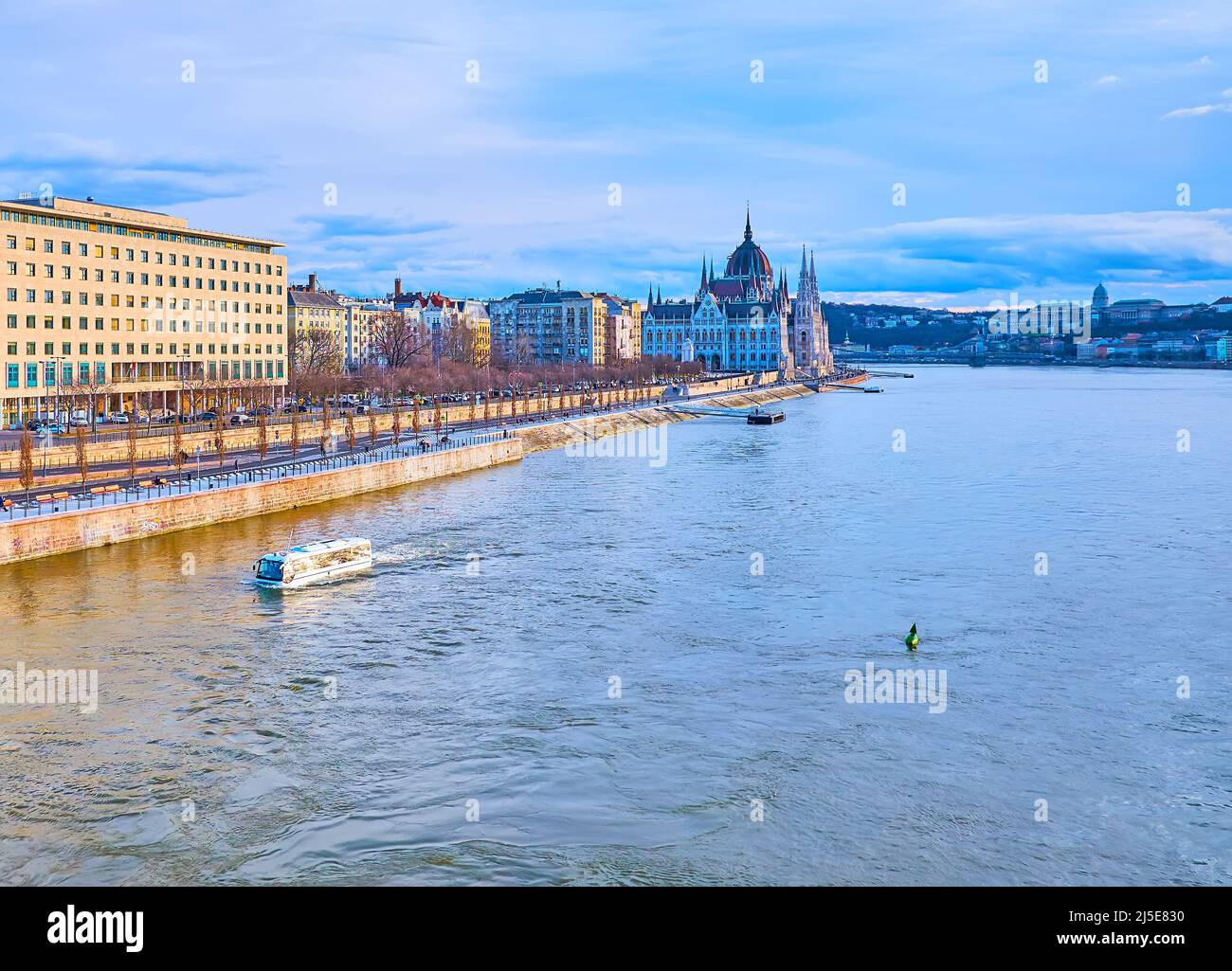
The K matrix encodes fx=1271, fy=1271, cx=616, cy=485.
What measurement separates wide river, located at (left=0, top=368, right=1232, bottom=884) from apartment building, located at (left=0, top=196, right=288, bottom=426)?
81.9 feet

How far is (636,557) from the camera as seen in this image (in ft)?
109

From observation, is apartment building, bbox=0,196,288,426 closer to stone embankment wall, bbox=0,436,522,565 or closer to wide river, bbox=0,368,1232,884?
stone embankment wall, bbox=0,436,522,565

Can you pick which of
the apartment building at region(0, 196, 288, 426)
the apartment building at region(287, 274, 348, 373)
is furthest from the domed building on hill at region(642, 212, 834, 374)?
the apartment building at region(0, 196, 288, 426)

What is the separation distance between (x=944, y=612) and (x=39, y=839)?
1802 cm

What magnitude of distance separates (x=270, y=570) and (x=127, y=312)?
1541 inches

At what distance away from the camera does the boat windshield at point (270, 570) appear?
28.8 m

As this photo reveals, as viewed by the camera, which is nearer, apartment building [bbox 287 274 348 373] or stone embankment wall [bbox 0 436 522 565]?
stone embankment wall [bbox 0 436 522 565]

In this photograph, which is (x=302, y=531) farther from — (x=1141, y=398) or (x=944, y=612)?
(x=1141, y=398)

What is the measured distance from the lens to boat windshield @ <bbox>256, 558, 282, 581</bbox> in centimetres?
2884

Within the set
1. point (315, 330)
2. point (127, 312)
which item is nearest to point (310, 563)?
point (127, 312)

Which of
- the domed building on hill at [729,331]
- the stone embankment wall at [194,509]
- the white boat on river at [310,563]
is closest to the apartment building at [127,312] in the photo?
the stone embankment wall at [194,509]

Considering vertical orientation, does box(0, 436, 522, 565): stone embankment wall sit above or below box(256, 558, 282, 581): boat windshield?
above

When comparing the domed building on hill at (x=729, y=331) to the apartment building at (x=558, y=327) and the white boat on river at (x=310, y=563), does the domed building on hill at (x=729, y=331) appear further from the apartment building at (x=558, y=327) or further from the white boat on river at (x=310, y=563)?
the white boat on river at (x=310, y=563)
